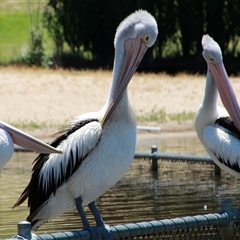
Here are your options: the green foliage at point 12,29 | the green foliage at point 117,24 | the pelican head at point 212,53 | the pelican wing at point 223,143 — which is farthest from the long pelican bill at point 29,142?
the green foliage at point 12,29

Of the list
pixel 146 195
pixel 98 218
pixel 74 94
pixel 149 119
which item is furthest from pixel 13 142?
pixel 74 94

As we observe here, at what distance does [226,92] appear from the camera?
21.2 ft

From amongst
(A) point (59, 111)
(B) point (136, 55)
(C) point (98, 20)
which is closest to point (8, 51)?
(C) point (98, 20)

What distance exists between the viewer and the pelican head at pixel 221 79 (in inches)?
248

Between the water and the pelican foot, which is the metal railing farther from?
the water

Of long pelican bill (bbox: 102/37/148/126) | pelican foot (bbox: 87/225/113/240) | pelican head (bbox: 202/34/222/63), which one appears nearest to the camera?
pelican foot (bbox: 87/225/113/240)

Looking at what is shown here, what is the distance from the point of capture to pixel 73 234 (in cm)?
422

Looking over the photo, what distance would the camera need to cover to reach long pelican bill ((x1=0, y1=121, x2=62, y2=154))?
496 cm

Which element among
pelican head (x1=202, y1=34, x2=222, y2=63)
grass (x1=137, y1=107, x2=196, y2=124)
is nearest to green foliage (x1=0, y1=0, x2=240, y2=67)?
grass (x1=137, y1=107, x2=196, y2=124)

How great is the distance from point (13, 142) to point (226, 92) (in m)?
1.93

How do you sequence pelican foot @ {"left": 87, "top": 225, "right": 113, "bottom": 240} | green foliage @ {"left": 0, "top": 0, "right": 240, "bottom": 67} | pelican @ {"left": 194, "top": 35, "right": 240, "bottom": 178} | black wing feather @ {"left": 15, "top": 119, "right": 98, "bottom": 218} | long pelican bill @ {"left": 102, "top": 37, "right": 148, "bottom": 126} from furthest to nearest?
green foliage @ {"left": 0, "top": 0, "right": 240, "bottom": 67} < pelican @ {"left": 194, "top": 35, "right": 240, "bottom": 178} < long pelican bill @ {"left": 102, "top": 37, "right": 148, "bottom": 126} < black wing feather @ {"left": 15, "top": 119, "right": 98, "bottom": 218} < pelican foot @ {"left": 87, "top": 225, "right": 113, "bottom": 240}

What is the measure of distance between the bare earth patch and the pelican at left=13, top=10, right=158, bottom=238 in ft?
31.2

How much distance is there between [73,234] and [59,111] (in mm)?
12504

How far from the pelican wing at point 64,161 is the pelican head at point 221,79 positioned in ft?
4.46
